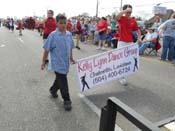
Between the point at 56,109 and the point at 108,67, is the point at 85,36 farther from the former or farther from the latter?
the point at 56,109

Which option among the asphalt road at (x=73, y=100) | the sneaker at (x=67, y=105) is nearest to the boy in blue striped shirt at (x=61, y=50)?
the sneaker at (x=67, y=105)

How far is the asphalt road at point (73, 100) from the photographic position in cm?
491

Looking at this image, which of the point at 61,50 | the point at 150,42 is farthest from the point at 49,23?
the point at 150,42

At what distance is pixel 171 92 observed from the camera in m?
7.11

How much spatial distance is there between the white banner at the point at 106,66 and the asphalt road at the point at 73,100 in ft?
0.91

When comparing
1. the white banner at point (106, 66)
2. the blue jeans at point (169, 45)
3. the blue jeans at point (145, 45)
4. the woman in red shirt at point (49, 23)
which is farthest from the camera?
the blue jeans at point (145, 45)

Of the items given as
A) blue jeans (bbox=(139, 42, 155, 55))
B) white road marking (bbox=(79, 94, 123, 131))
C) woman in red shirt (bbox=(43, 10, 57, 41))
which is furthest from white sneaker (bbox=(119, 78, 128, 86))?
blue jeans (bbox=(139, 42, 155, 55))

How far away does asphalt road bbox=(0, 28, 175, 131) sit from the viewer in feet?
16.1

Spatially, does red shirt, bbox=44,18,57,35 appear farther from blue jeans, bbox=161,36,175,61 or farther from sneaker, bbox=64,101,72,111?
sneaker, bbox=64,101,72,111

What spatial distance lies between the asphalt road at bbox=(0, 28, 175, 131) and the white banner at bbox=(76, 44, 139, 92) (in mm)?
277

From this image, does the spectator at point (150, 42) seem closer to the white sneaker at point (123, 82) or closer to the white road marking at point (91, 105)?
the white sneaker at point (123, 82)

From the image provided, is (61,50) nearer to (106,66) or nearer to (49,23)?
(106,66)

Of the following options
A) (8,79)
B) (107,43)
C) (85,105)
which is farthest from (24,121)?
(107,43)

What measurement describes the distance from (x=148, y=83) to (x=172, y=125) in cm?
334
